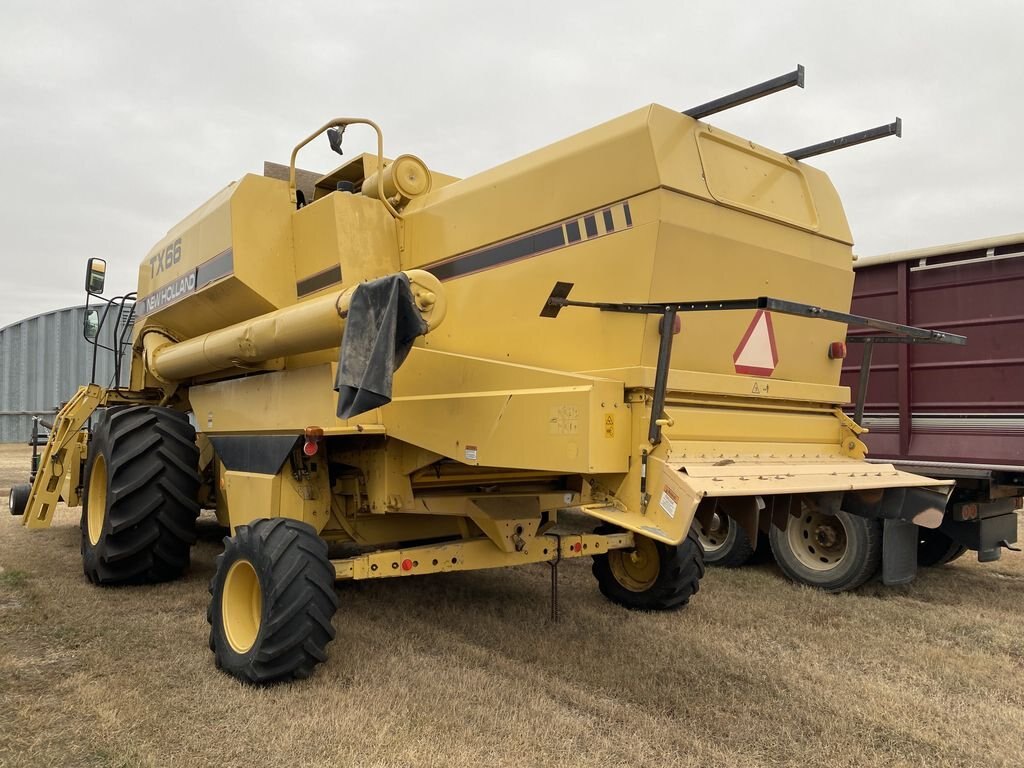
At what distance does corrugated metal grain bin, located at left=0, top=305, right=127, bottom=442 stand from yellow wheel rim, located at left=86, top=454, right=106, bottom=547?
17374mm

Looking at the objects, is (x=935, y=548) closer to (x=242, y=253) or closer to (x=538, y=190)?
(x=538, y=190)

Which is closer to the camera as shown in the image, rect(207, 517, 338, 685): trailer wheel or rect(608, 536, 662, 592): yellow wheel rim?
rect(207, 517, 338, 685): trailer wheel

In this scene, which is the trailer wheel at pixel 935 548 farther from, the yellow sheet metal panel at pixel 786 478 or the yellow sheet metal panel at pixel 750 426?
the yellow sheet metal panel at pixel 786 478

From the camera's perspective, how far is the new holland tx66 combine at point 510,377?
11.1ft

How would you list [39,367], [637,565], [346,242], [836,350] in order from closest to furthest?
[836,350] < [346,242] < [637,565] < [39,367]

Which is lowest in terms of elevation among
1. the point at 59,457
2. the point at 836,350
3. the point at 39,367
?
the point at 59,457

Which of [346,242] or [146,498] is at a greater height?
[346,242]

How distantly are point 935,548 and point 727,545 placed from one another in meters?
1.72

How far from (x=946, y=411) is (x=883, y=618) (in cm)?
205

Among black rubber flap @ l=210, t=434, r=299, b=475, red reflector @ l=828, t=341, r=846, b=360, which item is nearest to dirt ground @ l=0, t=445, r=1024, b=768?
black rubber flap @ l=210, t=434, r=299, b=475

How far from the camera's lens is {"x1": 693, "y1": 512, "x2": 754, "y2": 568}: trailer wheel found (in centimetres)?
681

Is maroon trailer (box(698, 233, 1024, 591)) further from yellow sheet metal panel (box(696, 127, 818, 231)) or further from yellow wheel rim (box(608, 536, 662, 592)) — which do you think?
yellow sheet metal panel (box(696, 127, 818, 231))

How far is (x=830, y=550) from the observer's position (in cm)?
620

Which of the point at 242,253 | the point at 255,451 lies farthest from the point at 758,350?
the point at 242,253
